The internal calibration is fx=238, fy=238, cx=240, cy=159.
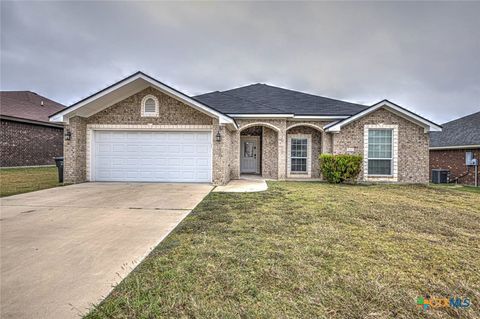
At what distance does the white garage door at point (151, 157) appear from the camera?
11094 mm

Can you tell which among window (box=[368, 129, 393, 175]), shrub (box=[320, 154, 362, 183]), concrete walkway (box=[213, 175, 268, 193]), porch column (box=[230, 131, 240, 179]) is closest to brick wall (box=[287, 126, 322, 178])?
A: shrub (box=[320, 154, 362, 183])

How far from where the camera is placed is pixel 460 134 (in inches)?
661

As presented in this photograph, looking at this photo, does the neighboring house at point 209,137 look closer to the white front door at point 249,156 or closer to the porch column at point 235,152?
the porch column at point 235,152

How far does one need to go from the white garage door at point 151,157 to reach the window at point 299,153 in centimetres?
531

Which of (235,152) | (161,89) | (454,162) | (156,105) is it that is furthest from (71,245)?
(454,162)

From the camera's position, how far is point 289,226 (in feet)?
15.5

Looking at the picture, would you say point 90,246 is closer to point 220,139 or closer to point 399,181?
point 220,139

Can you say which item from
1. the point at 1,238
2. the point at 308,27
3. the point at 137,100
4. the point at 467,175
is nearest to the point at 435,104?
the point at 467,175

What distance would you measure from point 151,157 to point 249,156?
746 cm

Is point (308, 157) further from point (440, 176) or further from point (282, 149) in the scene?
point (440, 176)

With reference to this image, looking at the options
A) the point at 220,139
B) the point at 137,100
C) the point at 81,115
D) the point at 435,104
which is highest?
the point at 435,104

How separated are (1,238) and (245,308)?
177 inches

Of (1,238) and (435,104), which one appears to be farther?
(435,104)

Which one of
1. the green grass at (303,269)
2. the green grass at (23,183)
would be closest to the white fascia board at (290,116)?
the green grass at (303,269)
